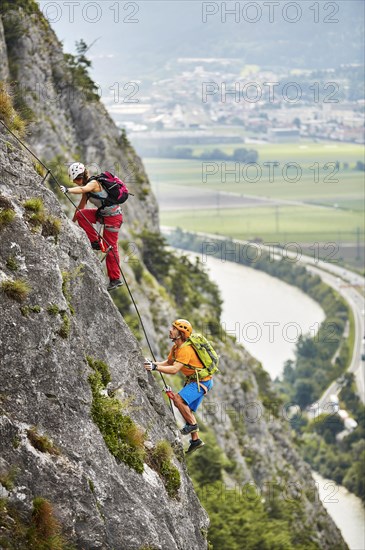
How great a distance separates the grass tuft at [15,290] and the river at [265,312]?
3759 inches

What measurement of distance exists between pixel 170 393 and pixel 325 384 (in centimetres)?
11113

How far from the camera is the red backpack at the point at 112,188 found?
14477 millimetres

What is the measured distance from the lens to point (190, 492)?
13.1 metres

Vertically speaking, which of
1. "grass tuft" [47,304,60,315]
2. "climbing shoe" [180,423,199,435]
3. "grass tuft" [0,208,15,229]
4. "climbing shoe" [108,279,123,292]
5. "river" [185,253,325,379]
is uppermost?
"grass tuft" [0,208,15,229]

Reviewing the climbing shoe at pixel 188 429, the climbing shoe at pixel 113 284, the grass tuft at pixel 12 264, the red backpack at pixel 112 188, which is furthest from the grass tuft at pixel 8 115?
the climbing shoe at pixel 188 429

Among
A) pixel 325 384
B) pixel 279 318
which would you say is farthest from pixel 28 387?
pixel 279 318

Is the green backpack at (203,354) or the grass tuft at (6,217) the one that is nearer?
the grass tuft at (6,217)

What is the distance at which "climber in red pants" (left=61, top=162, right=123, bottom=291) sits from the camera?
14.3 metres

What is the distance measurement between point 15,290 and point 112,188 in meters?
4.03

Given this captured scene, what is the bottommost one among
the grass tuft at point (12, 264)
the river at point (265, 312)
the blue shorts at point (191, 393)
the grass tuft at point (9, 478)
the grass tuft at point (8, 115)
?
the river at point (265, 312)

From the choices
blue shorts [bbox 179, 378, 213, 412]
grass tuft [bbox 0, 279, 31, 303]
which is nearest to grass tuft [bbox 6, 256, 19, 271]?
grass tuft [bbox 0, 279, 31, 303]

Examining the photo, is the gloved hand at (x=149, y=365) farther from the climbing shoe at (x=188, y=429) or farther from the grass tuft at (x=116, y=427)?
the climbing shoe at (x=188, y=429)

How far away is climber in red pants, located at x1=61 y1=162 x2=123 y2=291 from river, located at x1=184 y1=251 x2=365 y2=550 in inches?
3582

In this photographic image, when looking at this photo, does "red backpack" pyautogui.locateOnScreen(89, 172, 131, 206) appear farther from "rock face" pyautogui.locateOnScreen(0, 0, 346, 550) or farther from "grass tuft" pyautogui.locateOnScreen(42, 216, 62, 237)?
"grass tuft" pyautogui.locateOnScreen(42, 216, 62, 237)
